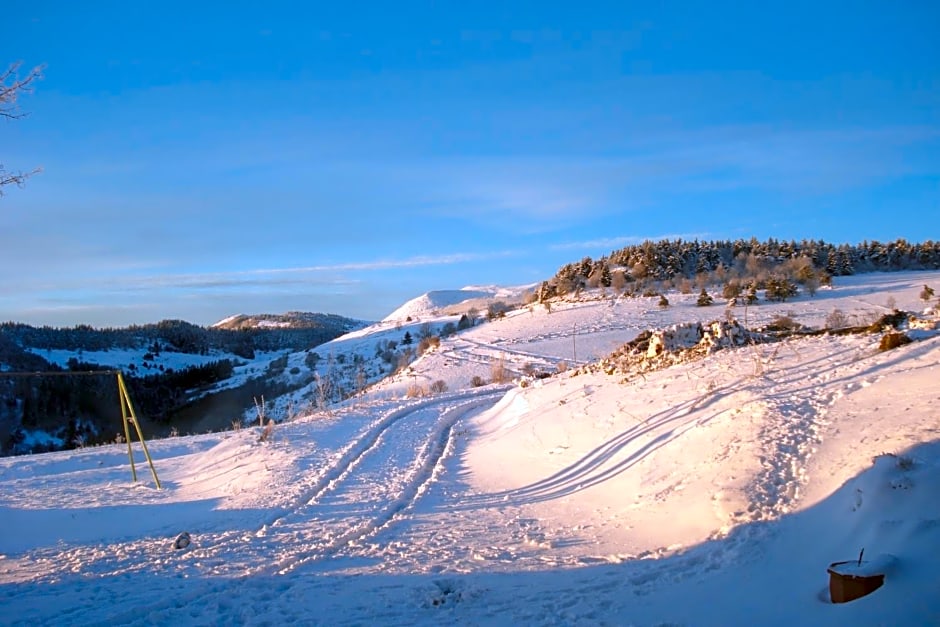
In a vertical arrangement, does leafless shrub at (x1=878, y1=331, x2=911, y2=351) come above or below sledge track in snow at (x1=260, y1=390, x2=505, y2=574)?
above

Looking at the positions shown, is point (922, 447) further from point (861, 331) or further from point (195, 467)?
point (195, 467)

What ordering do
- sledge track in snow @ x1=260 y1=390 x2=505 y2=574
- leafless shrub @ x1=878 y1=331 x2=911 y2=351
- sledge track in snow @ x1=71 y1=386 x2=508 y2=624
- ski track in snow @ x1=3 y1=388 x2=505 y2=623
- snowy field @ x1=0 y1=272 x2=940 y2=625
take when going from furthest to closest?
leafless shrub @ x1=878 y1=331 x2=911 y2=351 < sledge track in snow @ x1=260 y1=390 x2=505 y2=574 < ski track in snow @ x1=3 y1=388 x2=505 y2=623 < sledge track in snow @ x1=71 y1=386 x2=508 y2=624 < snowy field @ x1=0 y1=272 x2=940 y2=625

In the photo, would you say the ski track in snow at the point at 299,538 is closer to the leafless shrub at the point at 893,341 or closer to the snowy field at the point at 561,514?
the snowy field at the point at 561,514

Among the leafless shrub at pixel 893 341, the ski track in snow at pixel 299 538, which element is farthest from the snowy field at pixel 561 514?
the leafless shrub at pixel 893 341

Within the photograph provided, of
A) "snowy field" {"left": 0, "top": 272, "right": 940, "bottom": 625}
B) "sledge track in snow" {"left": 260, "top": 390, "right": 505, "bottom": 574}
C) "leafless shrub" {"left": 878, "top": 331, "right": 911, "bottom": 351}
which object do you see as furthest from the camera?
"leafless shrub" {"left": 878, "top": 331, "right": 911, "bottom": 351}

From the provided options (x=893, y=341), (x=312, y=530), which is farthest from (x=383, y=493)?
(x=893, y=341)

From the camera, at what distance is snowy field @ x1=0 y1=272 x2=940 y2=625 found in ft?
14.8

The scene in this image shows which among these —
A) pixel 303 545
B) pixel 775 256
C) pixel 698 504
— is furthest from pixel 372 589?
pixel 775 256

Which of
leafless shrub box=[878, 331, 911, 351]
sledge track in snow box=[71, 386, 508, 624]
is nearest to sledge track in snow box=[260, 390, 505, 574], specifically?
sledge track in snow box=[71, 386, 508, 624]

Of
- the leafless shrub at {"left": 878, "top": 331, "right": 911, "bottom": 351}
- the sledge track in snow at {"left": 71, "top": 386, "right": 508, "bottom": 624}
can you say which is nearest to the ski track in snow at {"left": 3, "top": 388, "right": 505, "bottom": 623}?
the sledge track in snow at {"left": 71, "top": 386, "right": 508, "bottom": 624}

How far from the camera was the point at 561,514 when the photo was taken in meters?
7.25

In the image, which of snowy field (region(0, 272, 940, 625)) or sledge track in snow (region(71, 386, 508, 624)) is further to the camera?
sledge track in snow (region(71, 386, 508, 624))

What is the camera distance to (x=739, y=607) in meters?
4.21

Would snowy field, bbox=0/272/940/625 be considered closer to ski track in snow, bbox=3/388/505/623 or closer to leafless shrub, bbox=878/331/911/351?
ski track in snow, bbox=3/388/505/623
